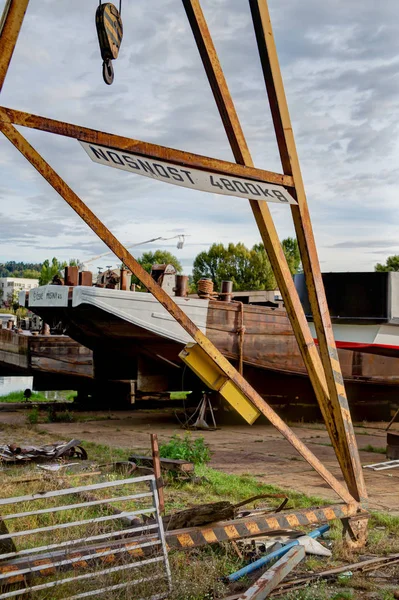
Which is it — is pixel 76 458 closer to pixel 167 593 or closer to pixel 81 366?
pixel 167 593

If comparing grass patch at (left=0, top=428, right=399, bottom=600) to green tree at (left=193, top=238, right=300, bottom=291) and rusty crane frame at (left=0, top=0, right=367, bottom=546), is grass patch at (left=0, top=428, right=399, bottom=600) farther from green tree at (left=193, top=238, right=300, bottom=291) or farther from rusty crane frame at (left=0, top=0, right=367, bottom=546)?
green tree at (left=193, top=238, right=300, bottom=291)

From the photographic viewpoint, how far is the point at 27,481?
24.3ft

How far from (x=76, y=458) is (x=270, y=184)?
5.69m

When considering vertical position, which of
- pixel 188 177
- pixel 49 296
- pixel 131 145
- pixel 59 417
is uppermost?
pixel 131 145

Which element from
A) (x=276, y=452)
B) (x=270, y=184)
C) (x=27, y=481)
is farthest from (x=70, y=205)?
(x=276, y=452)

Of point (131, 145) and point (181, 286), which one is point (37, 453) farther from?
point (181, 286)

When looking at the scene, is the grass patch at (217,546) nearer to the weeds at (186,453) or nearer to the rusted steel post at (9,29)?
the weeds at (186,453)

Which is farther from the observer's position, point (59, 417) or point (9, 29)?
point (59, 417)

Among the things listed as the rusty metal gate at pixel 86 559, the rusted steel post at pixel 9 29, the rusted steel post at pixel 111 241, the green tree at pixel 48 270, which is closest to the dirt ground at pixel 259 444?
the rusted steel post at pixel 111 241

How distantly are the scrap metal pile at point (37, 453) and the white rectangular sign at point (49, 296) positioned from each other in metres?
5.46

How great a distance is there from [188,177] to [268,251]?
1175 millimetres

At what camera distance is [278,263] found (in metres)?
5.84

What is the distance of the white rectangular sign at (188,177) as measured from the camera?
15.4ft

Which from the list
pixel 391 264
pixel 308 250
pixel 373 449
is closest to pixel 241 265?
pixel 391 264
